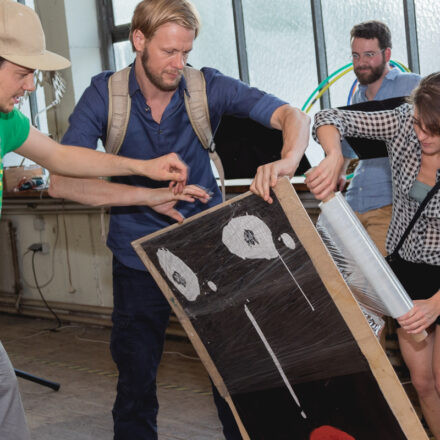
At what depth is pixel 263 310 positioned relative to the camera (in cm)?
182

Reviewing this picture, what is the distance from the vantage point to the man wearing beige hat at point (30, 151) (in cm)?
178

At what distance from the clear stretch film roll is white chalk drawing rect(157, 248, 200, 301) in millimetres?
416

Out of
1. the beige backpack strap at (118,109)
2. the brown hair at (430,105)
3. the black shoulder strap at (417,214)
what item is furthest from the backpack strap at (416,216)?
the beige backpack strap at (118,109)

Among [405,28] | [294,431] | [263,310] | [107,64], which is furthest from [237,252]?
[107,64]

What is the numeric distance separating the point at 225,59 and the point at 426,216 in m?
2.83

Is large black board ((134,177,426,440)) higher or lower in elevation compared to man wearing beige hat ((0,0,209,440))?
lower

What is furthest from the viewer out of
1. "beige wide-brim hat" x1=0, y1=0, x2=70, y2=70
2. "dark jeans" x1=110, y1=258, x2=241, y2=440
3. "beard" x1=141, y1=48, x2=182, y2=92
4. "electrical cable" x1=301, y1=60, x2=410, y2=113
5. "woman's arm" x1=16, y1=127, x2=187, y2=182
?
"electrical cable" x1=301, y1=60, x2=410, y2=113

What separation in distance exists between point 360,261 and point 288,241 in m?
0.18

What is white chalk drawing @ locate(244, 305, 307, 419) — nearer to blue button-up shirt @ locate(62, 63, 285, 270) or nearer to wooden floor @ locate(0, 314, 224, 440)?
blue button-up shirt @ locate(62, 63, 285, 270)

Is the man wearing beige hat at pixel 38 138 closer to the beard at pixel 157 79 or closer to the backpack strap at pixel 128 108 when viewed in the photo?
the backpack strap at pixel 128 108

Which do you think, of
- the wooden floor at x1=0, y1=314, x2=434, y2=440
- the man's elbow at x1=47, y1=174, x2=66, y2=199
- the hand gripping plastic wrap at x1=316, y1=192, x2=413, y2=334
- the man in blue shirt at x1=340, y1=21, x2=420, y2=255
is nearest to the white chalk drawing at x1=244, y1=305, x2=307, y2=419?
the hand gripping plastic wrap at x1=316, y1=192, x2=413, y2=334

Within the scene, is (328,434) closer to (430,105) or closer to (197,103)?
(430,105)

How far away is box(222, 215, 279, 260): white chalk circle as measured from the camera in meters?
1.75

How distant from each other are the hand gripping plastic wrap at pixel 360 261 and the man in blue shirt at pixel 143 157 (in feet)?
1.78
